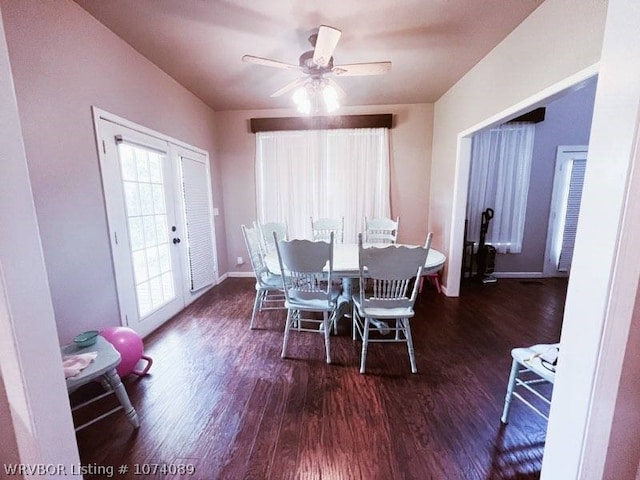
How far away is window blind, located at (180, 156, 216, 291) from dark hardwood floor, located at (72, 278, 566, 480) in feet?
3.10

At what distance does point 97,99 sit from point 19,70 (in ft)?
1.70

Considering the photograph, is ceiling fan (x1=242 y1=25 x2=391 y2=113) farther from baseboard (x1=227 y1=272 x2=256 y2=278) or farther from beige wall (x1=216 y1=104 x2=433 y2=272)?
baseboard (x1=227 y1=272 x2=256 y2=278)

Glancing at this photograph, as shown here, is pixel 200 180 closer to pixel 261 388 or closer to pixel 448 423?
pixel 261 388

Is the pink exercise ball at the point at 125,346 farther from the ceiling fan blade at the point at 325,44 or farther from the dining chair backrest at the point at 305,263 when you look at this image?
the ceiling fan blade at the point at 325,44

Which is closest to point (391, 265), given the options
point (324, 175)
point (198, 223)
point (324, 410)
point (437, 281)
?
point (324, 410)

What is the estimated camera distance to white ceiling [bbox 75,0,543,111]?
71.7 inches

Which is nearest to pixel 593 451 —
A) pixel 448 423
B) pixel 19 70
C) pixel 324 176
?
pixel 448 423

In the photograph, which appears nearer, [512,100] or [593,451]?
[593,451]

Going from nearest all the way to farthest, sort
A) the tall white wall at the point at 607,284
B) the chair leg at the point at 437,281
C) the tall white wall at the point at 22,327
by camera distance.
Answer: the tall white wall at the point at 607,284 < the tall white wall at the point at 22,327 < the chair leg at the point at 437,281

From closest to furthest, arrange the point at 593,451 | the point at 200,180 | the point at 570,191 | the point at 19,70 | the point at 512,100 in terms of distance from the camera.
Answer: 1. the point at 593,451
2. the point at 19,70
3. the point at 512,100
4. the point at 200,180
5. the point at 570,191

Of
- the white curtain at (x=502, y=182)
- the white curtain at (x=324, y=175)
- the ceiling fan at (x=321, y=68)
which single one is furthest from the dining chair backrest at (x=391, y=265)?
the white curtain at (x=502, y=182)

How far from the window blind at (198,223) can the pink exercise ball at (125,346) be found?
149cm

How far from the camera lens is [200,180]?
345 centimetres

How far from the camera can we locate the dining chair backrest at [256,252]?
2.44m
